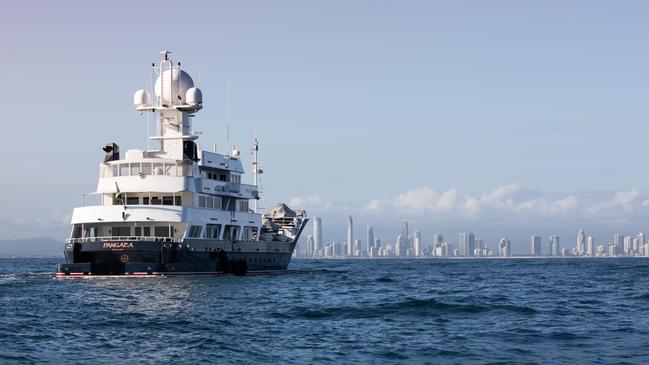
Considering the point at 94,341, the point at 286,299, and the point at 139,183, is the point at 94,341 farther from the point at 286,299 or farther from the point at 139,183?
the point at 139,183

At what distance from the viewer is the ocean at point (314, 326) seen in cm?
2969

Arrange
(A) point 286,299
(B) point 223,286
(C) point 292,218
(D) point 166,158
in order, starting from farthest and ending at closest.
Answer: (C) point 292,218 < (D) point 166,158 < (B) point 223,286 < (A) point 286,299

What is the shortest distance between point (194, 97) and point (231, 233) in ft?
41.7

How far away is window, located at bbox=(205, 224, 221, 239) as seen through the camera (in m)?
75.7

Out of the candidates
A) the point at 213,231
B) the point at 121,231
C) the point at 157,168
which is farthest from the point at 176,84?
the point at 121,231

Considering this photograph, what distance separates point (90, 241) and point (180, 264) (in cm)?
712

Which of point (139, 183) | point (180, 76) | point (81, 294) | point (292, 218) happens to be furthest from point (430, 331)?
point (292, 218)

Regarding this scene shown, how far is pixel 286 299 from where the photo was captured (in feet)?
168

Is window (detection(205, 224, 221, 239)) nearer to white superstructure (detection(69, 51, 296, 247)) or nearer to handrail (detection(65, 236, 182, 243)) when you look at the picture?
white superstructure (detection(69, 51, 296, 247))

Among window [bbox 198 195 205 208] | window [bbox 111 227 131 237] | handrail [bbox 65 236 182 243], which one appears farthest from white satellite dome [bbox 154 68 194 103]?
handrail [bbox 65 236 182 243]

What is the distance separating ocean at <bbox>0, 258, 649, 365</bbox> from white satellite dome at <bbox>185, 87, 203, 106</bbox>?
2440cm

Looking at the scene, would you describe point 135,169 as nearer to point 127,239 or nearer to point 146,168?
point 146,168

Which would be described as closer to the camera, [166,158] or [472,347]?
[472,347]

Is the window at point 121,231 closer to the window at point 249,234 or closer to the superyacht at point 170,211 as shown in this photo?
the superyacht at point 170,211
